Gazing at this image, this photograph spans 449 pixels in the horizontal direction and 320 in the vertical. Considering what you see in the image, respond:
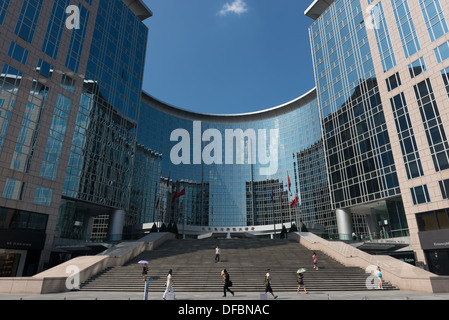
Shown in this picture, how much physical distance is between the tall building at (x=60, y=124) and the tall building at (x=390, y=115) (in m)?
42.1

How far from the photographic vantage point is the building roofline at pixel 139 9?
6995 cm

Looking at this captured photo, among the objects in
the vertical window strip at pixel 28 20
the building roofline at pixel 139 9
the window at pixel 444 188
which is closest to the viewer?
the window at pixel 444 188

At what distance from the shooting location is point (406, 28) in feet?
138

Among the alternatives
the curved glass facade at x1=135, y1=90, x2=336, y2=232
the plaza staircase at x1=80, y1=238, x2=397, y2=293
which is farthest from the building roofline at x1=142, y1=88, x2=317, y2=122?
the plaza staircase at x1=80, y1=238, x2=397, y2=293

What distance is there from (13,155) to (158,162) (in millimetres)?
68748

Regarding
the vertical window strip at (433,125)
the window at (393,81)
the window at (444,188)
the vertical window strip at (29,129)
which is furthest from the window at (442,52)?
the vertical window strip at (29,129)

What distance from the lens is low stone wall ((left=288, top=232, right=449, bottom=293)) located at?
64.5ft

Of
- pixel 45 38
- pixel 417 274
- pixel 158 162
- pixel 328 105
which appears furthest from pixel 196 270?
pixel 158 162

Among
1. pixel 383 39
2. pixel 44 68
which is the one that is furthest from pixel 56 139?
pixel 383 39

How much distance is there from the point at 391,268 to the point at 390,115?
26886 mm

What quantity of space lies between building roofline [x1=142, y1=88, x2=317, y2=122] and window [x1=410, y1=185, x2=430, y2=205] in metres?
67.3

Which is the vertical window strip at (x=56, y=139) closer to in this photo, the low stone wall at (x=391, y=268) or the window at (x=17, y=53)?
the window at (x=17, y=53)

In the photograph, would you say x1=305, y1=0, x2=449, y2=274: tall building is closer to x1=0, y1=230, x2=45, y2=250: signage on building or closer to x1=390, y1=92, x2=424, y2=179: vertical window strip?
x1=390, y1=92, x2=424, y2=179: vertical window strip
